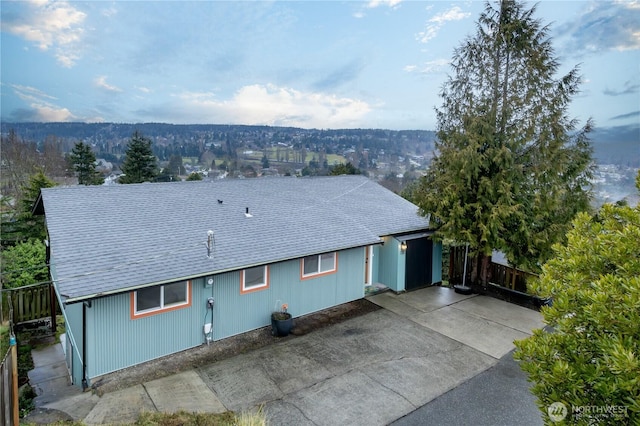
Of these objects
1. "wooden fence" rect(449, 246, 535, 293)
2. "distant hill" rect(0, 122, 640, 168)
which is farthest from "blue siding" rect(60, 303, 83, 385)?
"distant hill" rect(0, 122, 640, 168)

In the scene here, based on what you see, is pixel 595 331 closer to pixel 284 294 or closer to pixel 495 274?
pixel 284 294

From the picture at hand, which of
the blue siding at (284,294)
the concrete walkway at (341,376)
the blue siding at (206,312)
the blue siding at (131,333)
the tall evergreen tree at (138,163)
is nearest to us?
the concrete walkway at (341,376)

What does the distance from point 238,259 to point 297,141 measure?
36.5 metres

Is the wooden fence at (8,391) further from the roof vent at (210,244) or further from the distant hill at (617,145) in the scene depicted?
the distant hill at (617,145)

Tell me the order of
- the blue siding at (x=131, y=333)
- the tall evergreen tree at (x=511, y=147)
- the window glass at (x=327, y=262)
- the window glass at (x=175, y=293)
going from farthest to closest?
the tall evergreen tree at (x=511, y=147), the window glass at (x=327, y=262), the window glass at (x=175, y=293), the blue siding at (x=131, y=333)

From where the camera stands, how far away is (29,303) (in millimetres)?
10648

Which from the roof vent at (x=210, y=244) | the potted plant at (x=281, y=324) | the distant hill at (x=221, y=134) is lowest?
the potted plant at (x=281, y=324)

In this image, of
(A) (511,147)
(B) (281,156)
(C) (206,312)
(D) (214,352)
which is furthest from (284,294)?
(B) (281,156)

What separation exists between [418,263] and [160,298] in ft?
30.7

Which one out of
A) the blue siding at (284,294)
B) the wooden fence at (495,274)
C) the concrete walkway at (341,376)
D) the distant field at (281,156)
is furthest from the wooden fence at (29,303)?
the distant field at (281,156)

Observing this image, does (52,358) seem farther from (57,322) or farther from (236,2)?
(236,2)

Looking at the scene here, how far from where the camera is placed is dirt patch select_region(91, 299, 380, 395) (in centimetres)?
766

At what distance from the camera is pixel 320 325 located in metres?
10.6

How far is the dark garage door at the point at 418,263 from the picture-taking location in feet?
44.9
